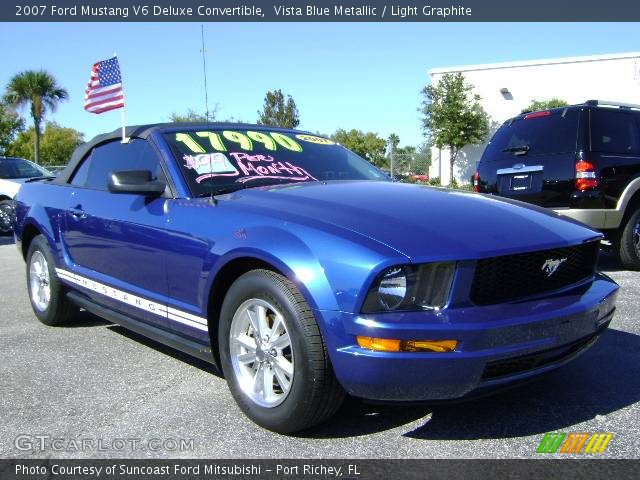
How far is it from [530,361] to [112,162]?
3148 mm

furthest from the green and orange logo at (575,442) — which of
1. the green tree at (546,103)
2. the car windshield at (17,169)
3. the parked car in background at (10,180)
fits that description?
the green tree at (546,103)

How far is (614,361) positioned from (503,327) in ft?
5.62

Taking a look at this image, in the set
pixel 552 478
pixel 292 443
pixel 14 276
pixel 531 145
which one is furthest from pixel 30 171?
pixel 552 478

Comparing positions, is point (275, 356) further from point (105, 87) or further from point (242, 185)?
point (105, 87)

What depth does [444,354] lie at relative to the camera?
7.83 ft

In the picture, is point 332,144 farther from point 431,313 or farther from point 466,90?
point 466,90

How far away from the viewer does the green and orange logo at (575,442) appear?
2617 mm

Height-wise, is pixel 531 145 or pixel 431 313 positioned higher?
pixel 531 145

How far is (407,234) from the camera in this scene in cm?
259

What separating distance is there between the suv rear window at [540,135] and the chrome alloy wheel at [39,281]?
4933 millimetres

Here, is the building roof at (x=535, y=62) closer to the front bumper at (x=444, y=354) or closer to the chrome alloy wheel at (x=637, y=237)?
the chrome alloy wheel at (x=637, y=237)

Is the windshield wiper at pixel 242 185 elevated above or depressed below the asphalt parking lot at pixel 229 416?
above

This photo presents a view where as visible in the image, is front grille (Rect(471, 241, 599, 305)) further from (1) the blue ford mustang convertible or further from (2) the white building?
(2) the white building

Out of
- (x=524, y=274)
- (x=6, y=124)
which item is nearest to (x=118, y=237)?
(x=524, y=274)
